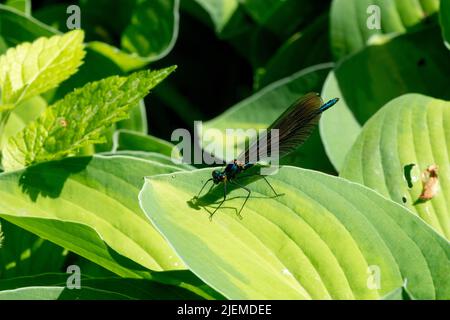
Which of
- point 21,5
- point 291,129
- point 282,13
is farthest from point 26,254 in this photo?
point 282,13

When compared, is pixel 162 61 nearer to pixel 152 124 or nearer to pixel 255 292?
pixel 152 124

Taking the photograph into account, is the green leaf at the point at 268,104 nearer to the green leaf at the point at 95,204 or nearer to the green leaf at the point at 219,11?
the green leaf at the point at 219,11

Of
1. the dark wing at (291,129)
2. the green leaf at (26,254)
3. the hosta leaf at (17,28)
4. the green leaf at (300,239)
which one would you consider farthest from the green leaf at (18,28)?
the green leaf at (300,239)

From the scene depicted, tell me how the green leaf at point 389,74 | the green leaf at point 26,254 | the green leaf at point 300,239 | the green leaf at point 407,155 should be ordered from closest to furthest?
1. the green leaf at point 300,239
2. the green leaf at point 407,155
3. the green leaf at point 26,254
4. the green leaf at point 389,74

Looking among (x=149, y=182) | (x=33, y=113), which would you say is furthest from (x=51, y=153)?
(x=33, y=113)

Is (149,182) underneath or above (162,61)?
underneath

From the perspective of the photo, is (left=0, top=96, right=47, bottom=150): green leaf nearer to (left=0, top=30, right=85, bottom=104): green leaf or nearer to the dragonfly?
(left=0, top=30, right=85, bottom=104): green leaf
